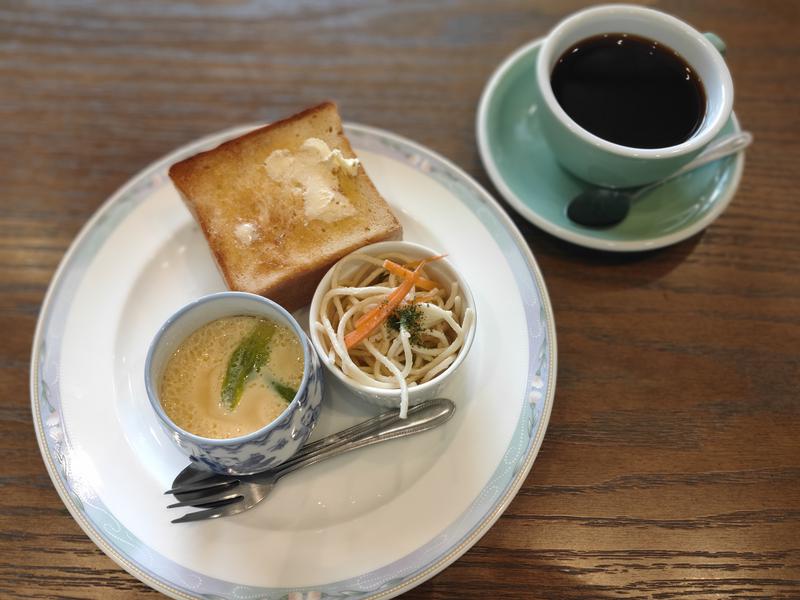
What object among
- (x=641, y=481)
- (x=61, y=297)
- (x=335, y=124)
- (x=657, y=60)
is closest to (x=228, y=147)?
(x=335, y=124)

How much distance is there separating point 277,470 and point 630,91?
1355 millimetres

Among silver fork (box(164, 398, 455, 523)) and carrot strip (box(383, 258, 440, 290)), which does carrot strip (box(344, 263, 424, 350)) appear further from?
silver fork (box(164, 398, 455, 523))

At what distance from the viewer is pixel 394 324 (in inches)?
57.9

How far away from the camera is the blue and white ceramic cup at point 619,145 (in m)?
1.56

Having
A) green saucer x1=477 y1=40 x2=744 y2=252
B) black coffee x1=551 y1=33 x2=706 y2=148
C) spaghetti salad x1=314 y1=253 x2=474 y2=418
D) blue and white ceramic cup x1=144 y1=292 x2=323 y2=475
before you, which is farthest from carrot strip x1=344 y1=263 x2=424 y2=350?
black coffee x1=551 y1=33 x2=706 y2=148

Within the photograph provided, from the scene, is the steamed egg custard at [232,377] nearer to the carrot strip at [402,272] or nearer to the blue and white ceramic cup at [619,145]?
the carrot strip at [402,272]

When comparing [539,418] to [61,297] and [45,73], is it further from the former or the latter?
[45,73]

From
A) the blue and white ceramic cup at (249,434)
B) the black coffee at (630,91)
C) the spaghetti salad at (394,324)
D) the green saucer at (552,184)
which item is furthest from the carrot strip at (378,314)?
the black coffee at (630,91)

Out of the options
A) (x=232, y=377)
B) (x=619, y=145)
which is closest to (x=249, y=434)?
(x=232, y=377)

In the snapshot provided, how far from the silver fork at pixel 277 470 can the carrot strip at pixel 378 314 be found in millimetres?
204

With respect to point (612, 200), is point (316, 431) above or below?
below

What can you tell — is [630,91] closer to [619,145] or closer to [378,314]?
[619,145]

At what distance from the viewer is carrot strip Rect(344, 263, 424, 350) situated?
4.76 feet

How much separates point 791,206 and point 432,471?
4.49 feet
